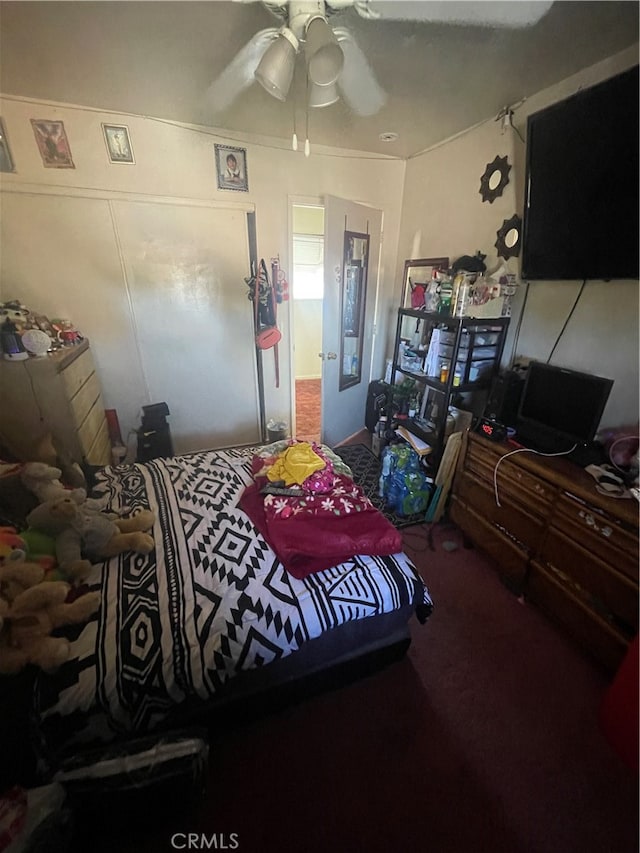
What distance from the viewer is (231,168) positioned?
2293mm

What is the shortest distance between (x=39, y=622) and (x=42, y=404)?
1242 mm

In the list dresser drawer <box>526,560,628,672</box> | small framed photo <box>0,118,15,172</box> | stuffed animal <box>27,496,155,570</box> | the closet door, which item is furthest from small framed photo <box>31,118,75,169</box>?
dresser drawer <box>526,560,628,672</box>

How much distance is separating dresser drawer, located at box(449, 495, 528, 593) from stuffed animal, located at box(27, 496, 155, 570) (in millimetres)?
1685

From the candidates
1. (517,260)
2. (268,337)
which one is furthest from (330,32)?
(268,337)

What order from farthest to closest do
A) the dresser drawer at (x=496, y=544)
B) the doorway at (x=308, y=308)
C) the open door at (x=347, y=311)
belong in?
the doorway at (x=308, y=308) < the open door at (x=347, y=311) < the dresser drawer at (x=496, y=544)

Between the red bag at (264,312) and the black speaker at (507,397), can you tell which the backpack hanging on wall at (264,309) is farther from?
the black speaker at (507,397)

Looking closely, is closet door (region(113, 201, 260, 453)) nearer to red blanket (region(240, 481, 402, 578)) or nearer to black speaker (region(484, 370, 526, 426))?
red blanket (region(240, 481, 402, 578))

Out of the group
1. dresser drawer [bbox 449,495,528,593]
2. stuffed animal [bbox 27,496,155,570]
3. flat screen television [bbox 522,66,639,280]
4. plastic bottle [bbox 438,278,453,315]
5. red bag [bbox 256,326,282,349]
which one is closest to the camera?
stuffed animal [bbox 27,496,155,570]

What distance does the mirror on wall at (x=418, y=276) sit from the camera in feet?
7.58

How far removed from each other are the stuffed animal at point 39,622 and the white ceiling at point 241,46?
1.96 metres

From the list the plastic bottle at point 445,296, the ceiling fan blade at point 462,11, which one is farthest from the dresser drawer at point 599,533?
the ceiling fan blade at point 462,11

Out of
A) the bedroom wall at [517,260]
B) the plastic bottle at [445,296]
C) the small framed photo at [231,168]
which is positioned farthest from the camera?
the small framed photo at [231,168]

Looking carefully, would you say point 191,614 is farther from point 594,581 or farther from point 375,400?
point 375,400

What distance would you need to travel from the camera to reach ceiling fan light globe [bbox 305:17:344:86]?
1.03 metres
